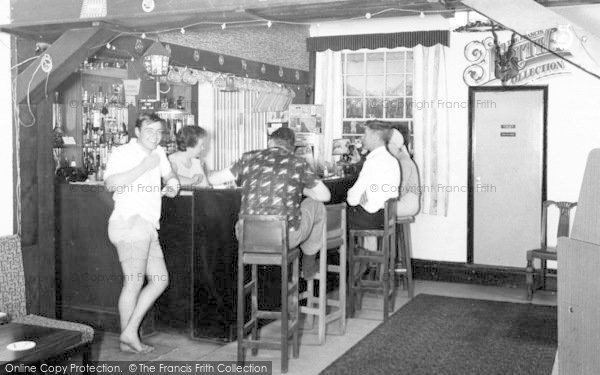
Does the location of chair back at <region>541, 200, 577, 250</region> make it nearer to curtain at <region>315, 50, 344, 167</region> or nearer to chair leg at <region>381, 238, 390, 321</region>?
chair leg at <region>381, 238, 390, 321</region>

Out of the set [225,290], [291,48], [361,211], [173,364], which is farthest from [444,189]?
[173,364]

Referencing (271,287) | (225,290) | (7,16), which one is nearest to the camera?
(7,16)

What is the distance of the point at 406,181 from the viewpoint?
6.84 m

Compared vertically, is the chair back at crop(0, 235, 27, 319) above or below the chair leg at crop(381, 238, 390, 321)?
above

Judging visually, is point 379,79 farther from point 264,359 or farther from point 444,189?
point 264,359

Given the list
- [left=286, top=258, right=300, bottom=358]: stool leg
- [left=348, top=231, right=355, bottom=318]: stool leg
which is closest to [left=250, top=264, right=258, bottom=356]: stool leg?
[left=286, top=258, right=300, bottom=358]: stool leg

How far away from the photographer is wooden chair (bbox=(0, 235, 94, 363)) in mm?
3846

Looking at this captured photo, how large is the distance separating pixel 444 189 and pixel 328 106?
1762 mm

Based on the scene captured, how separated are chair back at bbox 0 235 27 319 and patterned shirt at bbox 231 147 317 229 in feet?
4.79

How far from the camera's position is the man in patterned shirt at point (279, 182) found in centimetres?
454

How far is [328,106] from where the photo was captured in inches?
328

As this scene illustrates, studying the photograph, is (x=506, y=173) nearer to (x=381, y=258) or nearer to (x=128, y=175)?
(x=381, y=258)

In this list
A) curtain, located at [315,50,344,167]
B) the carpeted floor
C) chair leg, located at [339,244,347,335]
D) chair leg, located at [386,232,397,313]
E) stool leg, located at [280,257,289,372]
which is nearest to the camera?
stool leg, located at [280,257,289,372]

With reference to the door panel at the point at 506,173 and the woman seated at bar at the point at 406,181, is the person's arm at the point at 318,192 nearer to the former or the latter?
the woman seated at bar at the point at 406,181
